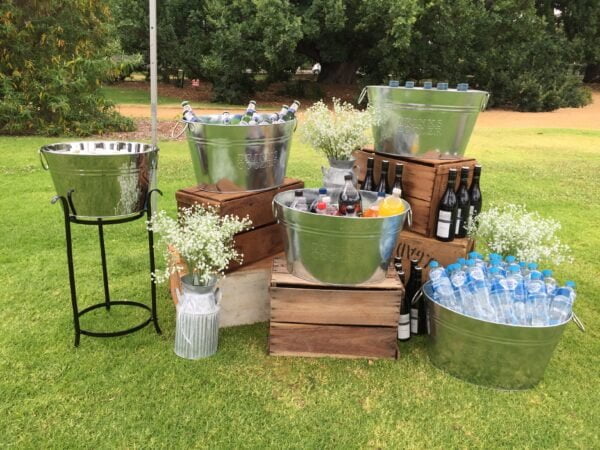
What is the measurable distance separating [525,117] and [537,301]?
16486mm

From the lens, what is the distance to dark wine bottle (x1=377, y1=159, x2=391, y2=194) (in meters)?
3.26

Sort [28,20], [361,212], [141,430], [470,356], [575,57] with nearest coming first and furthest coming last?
[141,430] < [470,356] < [361,212] < [28,20] < [575,57]

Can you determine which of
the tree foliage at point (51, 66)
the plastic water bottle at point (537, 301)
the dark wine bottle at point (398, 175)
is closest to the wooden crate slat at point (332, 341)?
the plastic water bottle at point (537, 301)

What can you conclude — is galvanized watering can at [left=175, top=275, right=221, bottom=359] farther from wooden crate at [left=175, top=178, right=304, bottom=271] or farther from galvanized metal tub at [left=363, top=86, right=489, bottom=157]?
galvanized metal tub at [left=363, top=86, right=489, bottom=157]

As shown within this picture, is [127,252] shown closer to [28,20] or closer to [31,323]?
[31,323]

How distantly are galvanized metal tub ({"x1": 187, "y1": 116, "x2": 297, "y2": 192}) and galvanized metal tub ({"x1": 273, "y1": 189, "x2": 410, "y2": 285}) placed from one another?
0.24 metres

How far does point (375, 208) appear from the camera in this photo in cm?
285

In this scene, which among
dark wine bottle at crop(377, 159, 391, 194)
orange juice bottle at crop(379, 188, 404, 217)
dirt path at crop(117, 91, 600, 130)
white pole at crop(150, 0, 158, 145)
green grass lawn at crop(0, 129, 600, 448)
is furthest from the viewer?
dirt path at crop(117, 91, 600, 130)

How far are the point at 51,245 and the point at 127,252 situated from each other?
657 millimetres

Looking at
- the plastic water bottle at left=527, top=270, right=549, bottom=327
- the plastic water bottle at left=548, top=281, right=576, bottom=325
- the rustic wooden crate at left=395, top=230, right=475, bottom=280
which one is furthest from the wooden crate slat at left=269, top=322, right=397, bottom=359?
the plastic water bottle at left=548, top=281, right=576, bottom=325

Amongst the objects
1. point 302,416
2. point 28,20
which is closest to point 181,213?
point 302,416

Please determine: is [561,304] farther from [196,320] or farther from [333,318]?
[196,320]

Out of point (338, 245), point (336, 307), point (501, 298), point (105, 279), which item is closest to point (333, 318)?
point (336, 307)

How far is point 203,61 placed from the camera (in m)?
18.4
